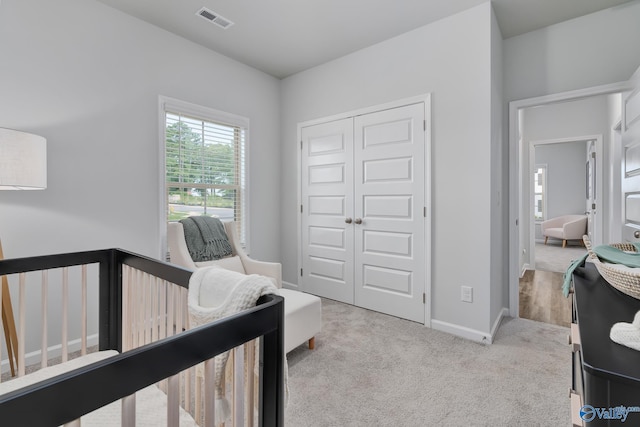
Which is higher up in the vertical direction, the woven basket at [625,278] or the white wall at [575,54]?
the white wall at [575,54]

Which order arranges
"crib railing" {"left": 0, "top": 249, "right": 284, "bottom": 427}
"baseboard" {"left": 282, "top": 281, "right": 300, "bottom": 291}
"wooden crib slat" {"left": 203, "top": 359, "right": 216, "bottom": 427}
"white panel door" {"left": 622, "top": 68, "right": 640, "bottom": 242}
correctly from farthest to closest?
"baseboard" {"left": 282, "top": 281, "right": 300, "bottom": 291}
"white panel door" {"left": 622, "top": 68, "right": 640, "bottom": 242}
"wooden crib slat" {"left": 203, "top": 359, "right": 216, "bottom": 427}
"crib railing" {"left": 0, "top": 249, "right": 284, "bottom": 427}

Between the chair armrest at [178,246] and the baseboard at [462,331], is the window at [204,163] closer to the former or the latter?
the chair armrest at [178,246]

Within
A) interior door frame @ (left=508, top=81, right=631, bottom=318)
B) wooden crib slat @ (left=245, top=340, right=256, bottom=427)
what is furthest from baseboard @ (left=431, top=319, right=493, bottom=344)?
wooden crib slat @ (left=245, top=340, right=256, bottom=427)

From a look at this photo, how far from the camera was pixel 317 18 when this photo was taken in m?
2.58

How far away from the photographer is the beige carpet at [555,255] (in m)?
5.11

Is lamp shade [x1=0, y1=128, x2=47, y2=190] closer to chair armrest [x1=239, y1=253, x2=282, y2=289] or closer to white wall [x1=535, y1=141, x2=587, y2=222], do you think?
chair armrest [x1=239, y1=253, x2=282, y2=289]

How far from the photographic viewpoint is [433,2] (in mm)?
2381

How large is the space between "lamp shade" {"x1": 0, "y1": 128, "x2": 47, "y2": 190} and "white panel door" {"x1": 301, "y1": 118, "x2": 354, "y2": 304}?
234cm

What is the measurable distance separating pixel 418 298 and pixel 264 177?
211 centimetres

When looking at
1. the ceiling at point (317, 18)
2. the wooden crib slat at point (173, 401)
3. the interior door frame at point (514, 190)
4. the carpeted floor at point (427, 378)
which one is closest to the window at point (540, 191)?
the interior door frame at point (514, 190)

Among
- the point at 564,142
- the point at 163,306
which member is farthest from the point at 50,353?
the point at 564,142

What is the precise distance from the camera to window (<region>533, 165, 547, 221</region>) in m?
8.04

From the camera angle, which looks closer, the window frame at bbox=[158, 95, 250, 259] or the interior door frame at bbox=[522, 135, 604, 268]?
the window frame at bbox=[158, 95, 250, 259]

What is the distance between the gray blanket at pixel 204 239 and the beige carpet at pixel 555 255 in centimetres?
492
